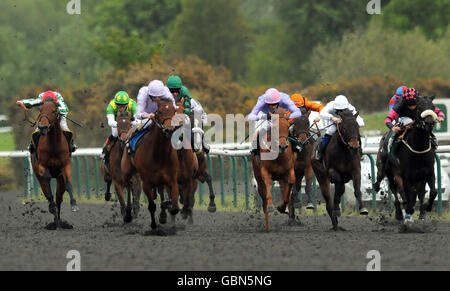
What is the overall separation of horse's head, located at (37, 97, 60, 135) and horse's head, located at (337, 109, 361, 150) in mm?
3615

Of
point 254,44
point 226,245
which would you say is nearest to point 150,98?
point 226,245

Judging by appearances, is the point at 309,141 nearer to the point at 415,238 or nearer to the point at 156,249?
the point at 415,238

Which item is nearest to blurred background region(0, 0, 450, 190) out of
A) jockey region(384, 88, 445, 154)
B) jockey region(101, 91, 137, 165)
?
jockey region(101, 91, 137, 165)

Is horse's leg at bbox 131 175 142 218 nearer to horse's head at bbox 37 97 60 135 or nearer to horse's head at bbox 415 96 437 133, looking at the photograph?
horse's head at bbox 37 97 60 135

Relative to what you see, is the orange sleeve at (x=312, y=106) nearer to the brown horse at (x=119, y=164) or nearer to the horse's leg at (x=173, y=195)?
the brown horse at (x=119, y=164)

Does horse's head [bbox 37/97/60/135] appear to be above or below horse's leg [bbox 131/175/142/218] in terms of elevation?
above

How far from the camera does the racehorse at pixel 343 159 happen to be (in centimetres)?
1394

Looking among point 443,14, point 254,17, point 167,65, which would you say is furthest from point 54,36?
point 167,65

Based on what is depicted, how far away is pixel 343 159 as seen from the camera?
14.2 meters

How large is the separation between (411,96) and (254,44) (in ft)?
161

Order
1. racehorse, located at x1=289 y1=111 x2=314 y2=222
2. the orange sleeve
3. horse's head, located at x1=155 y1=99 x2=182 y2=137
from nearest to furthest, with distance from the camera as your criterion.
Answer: horse's head, located at x1=155 y1=99 x2=182 y2=137
racehorse, located at x1=289 y1=111 x2=314 y2=222
the orange sleeve

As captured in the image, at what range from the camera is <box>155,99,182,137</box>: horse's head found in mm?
12445

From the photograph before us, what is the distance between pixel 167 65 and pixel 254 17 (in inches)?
1653

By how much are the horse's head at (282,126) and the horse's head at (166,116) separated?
160 cm
